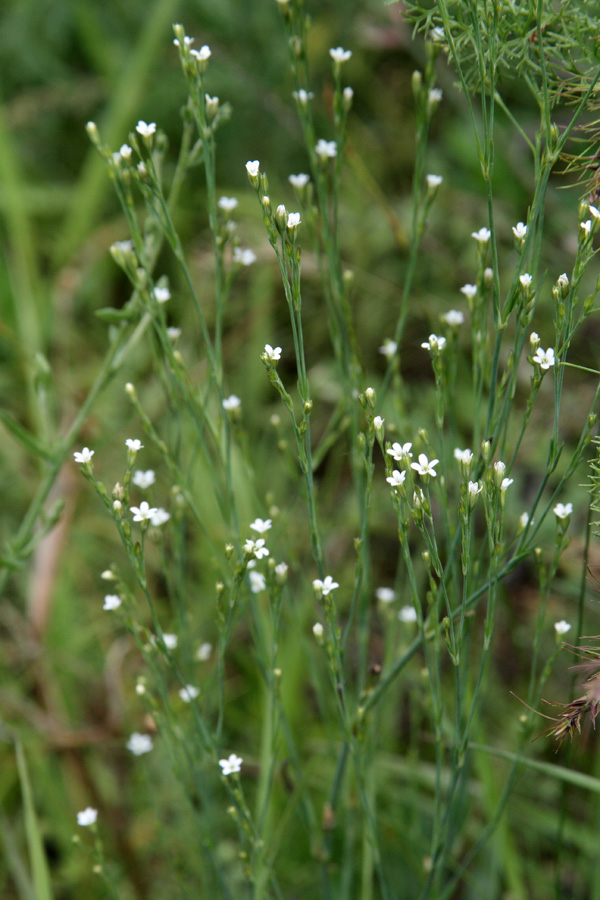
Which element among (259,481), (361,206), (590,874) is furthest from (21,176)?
(590,874)

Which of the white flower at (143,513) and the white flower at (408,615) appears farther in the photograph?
the white flower at (408,615)

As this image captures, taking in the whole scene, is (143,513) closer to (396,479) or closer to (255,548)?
(255,548)

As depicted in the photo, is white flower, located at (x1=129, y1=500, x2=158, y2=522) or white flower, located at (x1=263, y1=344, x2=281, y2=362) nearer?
white flower, located at (x1=263, y1=344, x2=281, y2=362)

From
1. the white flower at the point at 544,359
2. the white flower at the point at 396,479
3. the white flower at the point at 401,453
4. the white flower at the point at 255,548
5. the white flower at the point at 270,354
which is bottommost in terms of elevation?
the white flower at the point at 255,548

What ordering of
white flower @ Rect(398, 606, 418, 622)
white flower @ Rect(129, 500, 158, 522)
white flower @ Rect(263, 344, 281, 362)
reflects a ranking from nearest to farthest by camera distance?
1. white flower @ Rect(263, 344, 281, 362)
2. white flower @ Rect(129, 500, 158, 522)
3. white flower @ Rect(398, 606, 418, 622)

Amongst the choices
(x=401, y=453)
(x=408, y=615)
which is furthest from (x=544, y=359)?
(x=408, y=615)

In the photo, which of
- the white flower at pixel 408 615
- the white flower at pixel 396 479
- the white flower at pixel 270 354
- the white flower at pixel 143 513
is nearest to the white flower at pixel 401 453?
the white flower at pixel 396 479

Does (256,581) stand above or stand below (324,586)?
above

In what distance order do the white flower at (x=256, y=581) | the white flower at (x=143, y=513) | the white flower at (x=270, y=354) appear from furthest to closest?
the white flower at (x=256, y=581), the white flower at (x=143, y=513), the white flower at (x=270, y=354)

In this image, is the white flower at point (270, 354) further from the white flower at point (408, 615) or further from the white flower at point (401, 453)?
the white flower at point (408, 615)

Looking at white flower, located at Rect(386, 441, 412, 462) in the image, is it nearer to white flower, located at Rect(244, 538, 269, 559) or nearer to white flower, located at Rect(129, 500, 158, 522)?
white flower, located at Rect(244, 538, 269, 559)

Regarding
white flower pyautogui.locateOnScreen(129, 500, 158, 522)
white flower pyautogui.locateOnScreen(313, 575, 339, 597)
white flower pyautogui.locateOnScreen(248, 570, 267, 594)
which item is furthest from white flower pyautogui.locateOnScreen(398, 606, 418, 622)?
white flower pyautogui.locateOnScreen(129, 500, 158, 522)

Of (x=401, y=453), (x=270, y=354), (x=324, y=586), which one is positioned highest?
(x=270, y=354)
